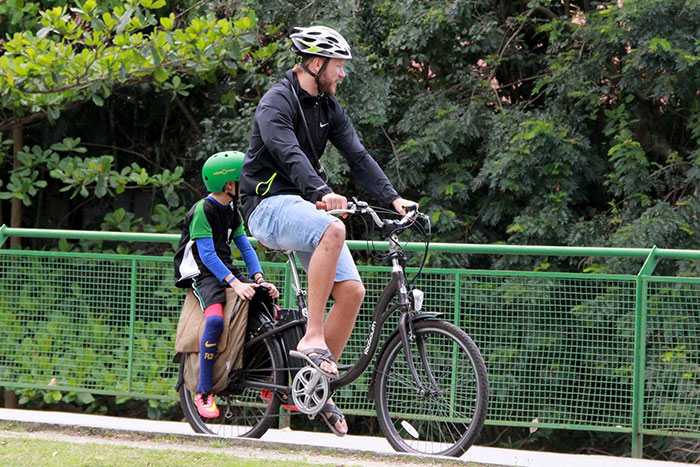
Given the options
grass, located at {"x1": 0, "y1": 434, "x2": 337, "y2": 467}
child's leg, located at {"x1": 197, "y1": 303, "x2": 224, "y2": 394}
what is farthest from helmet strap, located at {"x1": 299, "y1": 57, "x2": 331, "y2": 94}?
grass, located at {"x1": 0, "y1": 434, "x2": 337, "y2": 467}

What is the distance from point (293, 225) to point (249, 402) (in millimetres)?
1498

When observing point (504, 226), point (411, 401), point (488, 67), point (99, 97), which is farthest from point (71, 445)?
point (488, 67)

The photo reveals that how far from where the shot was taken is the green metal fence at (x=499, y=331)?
6055mm

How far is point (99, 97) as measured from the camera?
30.5ft

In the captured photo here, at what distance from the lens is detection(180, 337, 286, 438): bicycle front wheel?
16.8ft

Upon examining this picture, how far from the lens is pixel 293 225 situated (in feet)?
14.9

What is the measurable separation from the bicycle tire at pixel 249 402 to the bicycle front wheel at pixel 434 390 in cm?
65

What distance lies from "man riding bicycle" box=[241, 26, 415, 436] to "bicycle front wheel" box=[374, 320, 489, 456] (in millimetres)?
279

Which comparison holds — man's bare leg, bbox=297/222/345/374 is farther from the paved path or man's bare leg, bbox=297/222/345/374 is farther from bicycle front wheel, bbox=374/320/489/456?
the paved path

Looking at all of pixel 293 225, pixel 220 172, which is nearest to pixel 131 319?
pixel 220 172

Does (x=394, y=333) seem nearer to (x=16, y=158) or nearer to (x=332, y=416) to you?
(x=332, y=416)

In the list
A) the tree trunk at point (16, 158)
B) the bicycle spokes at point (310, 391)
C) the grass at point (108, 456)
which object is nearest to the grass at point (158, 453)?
the grass at point (108, 456)

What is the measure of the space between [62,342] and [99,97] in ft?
9.80

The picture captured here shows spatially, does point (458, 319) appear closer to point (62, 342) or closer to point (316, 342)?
point (316, 342)
